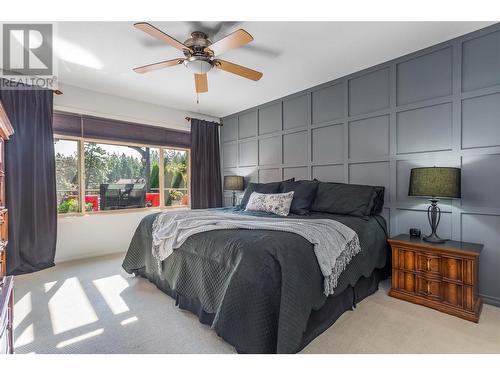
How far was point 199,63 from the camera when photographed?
236 centimetres

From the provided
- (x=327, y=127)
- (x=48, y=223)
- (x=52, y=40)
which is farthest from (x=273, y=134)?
(x=48, y=223)

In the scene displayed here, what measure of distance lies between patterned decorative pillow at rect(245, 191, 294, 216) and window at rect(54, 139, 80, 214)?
2641mm

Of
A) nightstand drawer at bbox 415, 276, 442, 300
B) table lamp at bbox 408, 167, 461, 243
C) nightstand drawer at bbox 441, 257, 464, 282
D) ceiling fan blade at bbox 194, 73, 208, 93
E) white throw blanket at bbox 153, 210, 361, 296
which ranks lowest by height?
nightstand drawer at bbox 415, 276, 442, 300

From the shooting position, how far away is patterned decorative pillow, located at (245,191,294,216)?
116 inches

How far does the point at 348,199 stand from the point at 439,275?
3.43 feet

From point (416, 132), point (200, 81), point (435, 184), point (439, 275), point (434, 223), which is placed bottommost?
point (439, 275)

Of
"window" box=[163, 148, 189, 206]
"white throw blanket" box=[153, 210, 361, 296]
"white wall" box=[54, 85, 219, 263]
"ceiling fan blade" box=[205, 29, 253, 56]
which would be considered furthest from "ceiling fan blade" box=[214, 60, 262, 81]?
"window" box=[163, 148, 189, 206]

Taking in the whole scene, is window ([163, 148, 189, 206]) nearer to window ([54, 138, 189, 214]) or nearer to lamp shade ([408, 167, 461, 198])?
window ([54, 138, 189, 214])

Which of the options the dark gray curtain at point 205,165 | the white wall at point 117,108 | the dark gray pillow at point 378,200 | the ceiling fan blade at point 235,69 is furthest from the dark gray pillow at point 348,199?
the white wall at point 117,108

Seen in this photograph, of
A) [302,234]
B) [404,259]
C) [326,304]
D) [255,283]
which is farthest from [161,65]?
[404,259]

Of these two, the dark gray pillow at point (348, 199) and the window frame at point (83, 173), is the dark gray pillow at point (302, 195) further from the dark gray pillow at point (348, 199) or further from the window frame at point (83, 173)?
the window frame at point (83, 173)

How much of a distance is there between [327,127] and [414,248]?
6.18 ft

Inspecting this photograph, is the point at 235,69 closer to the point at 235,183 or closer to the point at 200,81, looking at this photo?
the point at 200,81

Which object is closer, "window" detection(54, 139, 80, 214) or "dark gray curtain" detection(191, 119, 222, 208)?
"window" detection(54, 139, 80, 214)
